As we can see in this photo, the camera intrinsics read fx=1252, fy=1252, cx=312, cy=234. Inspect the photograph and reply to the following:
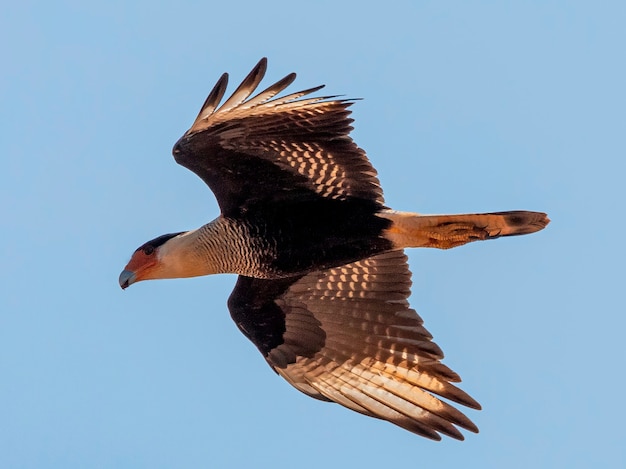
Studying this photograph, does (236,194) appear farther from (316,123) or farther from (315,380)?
(315,380)

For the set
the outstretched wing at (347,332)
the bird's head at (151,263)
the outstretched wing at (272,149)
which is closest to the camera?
the outstretched wing at (272,149)

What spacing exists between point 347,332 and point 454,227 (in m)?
1.62

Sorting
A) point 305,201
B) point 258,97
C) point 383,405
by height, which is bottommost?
point 383,405

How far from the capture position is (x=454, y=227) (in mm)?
10031

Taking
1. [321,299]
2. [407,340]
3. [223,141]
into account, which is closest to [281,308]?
[321,299]

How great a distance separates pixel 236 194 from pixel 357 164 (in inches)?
40.9

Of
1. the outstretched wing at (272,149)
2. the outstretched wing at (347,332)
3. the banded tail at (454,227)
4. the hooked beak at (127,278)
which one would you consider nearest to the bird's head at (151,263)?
the hooked beak at (127,278)

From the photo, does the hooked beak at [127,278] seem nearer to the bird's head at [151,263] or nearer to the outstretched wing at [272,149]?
the bird's head at [151,263]

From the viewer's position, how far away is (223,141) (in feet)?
32.5

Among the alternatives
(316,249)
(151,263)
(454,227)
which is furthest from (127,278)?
(454,227)

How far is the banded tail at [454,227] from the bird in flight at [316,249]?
1cm

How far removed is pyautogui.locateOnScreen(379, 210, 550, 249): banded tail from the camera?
9859 millimetres

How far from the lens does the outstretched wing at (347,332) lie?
10602 mm

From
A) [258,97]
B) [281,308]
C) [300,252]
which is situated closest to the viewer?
[258,97]
